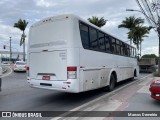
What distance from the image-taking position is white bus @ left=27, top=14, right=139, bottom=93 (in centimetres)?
791

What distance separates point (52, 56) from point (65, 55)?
1.98ft

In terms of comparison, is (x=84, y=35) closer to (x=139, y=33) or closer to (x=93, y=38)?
(x=93, y=38)

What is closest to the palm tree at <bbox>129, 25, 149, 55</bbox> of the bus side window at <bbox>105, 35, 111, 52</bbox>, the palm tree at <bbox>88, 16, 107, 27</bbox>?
the palm tree at <bbox>88, 16, 107, 27</bbox>

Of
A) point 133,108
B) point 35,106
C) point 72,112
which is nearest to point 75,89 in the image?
point 72,112

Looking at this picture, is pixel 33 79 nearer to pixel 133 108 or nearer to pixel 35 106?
pixel 35 106

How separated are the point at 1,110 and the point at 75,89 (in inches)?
101

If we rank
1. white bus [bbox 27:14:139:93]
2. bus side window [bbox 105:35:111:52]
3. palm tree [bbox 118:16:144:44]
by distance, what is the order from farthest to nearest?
palm tree [bbox 118:16:144:44] → bus side window [bbox 105:35:111:52] → white bus [bbox 27:14:139:93]

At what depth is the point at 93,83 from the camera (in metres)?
9.13

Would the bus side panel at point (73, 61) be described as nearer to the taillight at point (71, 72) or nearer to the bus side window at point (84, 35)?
the taillight at point (71, 72)

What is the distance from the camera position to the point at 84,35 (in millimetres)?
8703

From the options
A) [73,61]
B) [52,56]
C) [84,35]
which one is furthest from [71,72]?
[84,35]

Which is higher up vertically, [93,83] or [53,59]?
[53,59]

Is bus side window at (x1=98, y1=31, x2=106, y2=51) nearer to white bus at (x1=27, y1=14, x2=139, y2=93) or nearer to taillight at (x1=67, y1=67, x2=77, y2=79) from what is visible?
white bus at (x1=27, y1=14, x2=139, y2=93)

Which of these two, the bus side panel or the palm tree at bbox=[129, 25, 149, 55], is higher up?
the palm tree at bbox=[129, 25, 149, 55]
